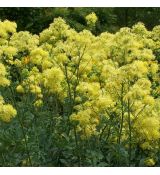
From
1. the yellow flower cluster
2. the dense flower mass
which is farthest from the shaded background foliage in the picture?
the dense flower mass

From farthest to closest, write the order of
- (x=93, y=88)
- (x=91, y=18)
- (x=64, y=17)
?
(x=64, y=17), (x=91, y=18), (x=93, y=88)

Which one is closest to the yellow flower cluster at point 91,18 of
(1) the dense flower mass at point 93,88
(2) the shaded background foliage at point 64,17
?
(1) the dense flower mass at point 93,88

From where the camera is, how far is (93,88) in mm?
4984

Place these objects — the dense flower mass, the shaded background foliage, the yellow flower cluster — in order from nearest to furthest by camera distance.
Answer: the dense flower mass < the yellow flower cluster < the shaded background foliage

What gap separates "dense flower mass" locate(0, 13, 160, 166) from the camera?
4.68m

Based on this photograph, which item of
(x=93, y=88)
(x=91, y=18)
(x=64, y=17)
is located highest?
(x=64, y=17)

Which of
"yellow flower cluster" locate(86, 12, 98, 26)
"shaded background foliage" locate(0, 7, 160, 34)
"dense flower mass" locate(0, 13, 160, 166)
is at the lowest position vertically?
"dense flower mass" locate(0, 13, 160, 166)

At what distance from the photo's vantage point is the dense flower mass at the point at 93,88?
4.68 metres

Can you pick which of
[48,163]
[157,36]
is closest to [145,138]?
[48,163]

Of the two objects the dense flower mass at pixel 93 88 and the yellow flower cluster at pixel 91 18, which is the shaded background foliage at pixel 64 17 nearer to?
the yellow flower cluster at pixel 91 18

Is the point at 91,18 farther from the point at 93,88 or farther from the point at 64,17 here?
the point at 64,17

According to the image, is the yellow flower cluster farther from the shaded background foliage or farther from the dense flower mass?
the shaded background foliage

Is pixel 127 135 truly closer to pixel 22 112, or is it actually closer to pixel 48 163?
pixel 48 163

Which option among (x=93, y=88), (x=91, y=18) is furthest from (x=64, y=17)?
(x=93, y=88)
